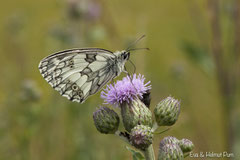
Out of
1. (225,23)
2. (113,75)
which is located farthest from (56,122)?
(225,23)

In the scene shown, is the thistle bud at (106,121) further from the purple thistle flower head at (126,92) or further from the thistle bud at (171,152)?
the thistle bud at (171,152)

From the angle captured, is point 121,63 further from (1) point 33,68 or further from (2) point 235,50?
(1) point 33,68

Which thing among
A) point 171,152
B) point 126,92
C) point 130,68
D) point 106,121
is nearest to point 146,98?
point 126,92

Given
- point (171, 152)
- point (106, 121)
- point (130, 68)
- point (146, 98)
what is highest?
point (130, 68)

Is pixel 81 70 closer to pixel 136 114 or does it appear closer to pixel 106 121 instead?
pixel 106 121

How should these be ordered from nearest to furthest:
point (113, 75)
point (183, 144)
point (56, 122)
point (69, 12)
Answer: point (183, 144), point (113, 75), point (56, 122), point (69, 12)
